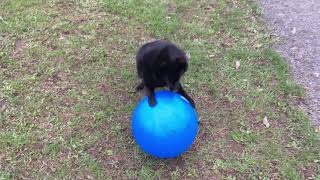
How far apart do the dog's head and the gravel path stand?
1720 millimetres

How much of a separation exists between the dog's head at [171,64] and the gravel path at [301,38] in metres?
1.72

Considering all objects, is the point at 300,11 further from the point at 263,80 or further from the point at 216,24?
the point at 263,80

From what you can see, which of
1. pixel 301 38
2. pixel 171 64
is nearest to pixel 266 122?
pixel 171 64

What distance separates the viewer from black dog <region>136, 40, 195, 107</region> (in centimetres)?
392

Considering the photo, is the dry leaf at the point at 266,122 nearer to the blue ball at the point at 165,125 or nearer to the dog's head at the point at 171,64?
the blue ball at the point at 165,125

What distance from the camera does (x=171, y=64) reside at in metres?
3.92

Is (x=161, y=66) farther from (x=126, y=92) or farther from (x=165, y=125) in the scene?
(x=126, y=92)

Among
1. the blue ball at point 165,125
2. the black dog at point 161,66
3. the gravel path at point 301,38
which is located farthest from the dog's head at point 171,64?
the gravel path at point 301,38

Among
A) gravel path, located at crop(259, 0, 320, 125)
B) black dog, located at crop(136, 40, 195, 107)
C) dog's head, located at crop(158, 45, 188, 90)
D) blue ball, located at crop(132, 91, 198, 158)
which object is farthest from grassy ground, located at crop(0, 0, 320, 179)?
dog's head, located at crop(158, 45, 188, 90)

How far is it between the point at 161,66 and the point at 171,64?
87 millimetres

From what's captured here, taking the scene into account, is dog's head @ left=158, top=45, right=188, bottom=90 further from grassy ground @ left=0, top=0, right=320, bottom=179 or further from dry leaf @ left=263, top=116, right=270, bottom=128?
dry leaf @ left=263, top=116, right=270, bottom=128

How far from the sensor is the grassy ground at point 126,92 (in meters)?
4.31

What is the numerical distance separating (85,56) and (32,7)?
1.37 meters

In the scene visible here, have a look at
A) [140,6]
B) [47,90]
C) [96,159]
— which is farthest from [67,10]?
[96,159]
